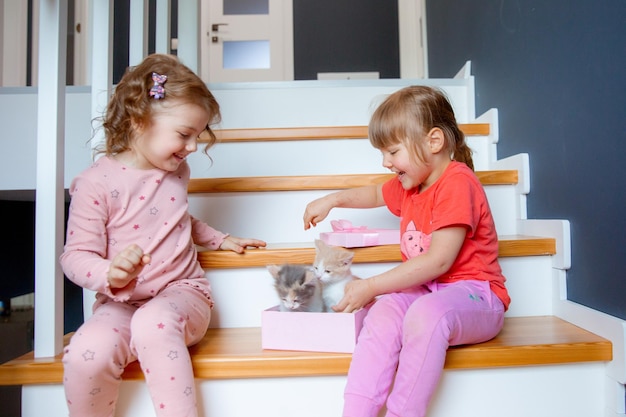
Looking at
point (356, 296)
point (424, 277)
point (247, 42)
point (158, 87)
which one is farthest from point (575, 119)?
point (247, 42)

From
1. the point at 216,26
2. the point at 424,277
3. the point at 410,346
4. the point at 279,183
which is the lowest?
the point at 410,346

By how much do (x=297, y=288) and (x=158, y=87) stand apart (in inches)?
19.5

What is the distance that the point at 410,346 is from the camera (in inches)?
A: 33.0

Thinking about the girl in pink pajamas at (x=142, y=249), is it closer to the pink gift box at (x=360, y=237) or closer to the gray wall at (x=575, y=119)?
the pink gift box at (x=360, y=237)

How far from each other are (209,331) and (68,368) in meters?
0.32

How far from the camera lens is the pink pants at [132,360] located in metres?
0.80

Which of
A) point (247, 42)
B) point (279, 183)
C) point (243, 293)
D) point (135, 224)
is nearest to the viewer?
point (135, 224)

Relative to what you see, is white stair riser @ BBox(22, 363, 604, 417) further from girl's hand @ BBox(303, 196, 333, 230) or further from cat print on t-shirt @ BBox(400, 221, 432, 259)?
girl's hand @ BBox(303, 196, 333, 230)

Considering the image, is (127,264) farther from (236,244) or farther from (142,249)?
(236,244)

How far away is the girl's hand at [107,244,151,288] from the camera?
802mm

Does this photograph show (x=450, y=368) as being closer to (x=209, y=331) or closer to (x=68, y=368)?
(x=209, y=331)

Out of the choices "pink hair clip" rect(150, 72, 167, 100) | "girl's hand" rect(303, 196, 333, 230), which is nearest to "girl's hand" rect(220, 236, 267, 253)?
"girl's hand" rect(303, 196, 333, 230)

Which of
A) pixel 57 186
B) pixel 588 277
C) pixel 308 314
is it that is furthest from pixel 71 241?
pixel 588 277

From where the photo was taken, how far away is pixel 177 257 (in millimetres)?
1035
